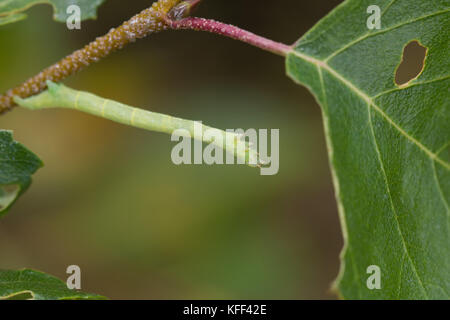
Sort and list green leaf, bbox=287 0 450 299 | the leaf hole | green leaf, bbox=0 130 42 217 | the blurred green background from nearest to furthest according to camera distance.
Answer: green leaf, bbox=287 0 450 299
green leaf, bbox=0 130 42 217
the blurred green background
the leaf hole

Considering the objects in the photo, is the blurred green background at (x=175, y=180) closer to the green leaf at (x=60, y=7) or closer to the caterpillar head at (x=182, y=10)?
the green leaf at (x=60, y=7)

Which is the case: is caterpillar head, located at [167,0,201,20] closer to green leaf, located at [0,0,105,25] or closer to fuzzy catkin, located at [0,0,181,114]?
fuzzy catkin, located at [0,0,181,114]

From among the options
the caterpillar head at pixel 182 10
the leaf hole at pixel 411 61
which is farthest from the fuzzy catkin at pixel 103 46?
the leaf hole at pixel 411 61

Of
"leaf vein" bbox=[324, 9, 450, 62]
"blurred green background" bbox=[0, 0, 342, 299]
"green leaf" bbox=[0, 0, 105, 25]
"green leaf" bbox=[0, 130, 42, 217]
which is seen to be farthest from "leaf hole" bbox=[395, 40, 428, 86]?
"green leaf" bbox=[0, 130, 42, 217]

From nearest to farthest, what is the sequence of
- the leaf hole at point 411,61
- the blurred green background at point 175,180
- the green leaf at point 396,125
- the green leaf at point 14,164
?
the green leaf at point 396,125 → the green leaf at point 14,164 → the blurred green background at point 175,180 → the leaf hole at point 411,61

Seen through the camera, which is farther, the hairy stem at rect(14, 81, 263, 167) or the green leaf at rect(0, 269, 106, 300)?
the hairy stem at rect(14, 81, 263, 167)

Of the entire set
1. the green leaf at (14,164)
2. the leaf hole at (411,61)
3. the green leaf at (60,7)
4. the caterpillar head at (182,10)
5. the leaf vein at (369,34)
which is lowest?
the green leaf at (14,164)
